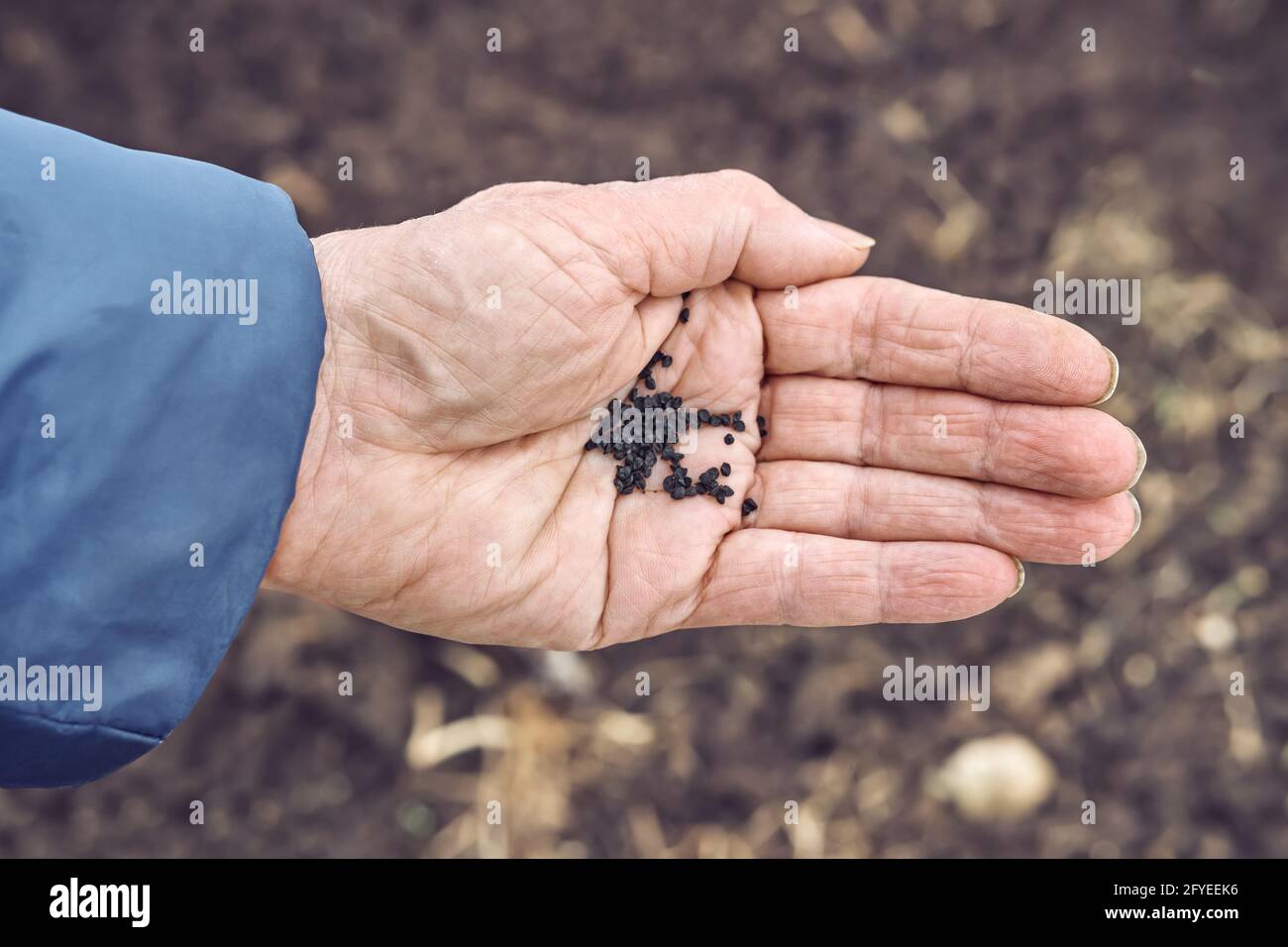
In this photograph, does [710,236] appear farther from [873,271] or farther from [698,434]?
[873,271]

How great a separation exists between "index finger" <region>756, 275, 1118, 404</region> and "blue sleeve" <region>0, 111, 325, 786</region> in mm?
1150

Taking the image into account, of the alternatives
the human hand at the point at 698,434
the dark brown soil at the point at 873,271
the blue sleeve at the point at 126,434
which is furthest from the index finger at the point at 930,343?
the blue sleeve at the point at 126,434

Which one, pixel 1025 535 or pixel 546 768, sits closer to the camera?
pixel 1025 535

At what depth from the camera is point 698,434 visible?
2562mm

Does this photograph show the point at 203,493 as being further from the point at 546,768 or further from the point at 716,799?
the point at 716,799

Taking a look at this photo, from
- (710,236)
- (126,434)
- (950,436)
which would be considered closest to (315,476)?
(126,434)

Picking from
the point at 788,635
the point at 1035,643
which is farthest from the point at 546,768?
the point at 1035,643

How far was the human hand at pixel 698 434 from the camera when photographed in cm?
226

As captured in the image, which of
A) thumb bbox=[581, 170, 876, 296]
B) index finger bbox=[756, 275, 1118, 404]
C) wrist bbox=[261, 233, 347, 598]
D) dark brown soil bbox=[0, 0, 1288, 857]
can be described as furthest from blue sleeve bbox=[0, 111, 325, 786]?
dark brown soil bbox=[0, 0, 1288, 857]

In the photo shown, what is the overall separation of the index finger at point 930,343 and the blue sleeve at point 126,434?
1150 mm

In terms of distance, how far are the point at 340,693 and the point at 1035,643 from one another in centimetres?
207

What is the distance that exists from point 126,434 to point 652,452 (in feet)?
3.84

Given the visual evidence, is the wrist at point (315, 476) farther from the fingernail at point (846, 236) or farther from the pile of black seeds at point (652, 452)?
the fingernail at point (846, 236)

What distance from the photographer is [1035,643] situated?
10.3 feet
